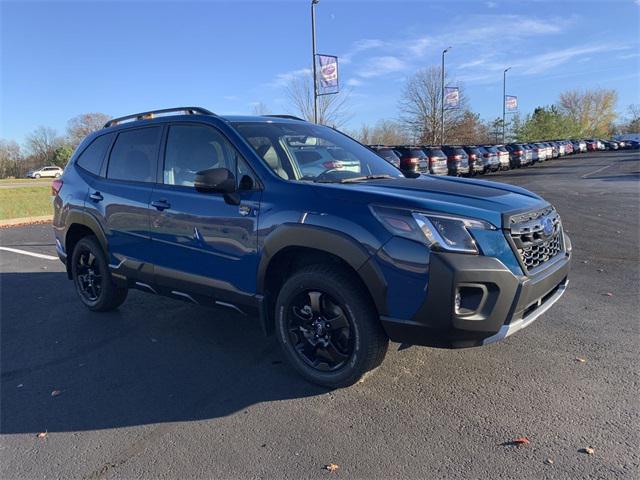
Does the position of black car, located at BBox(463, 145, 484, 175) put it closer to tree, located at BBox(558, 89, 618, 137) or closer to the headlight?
the headlight

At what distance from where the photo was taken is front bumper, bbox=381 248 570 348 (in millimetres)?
2697

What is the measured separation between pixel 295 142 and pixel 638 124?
128 meters

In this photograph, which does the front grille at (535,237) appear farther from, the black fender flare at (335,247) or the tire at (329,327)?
the tire at (329,327)

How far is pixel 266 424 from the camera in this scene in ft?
9.82

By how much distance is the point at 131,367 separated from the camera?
3850 mm

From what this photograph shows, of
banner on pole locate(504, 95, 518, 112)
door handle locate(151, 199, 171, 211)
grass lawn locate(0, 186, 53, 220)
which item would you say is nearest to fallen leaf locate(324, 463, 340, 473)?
door handle locate(151, 199, 171, 211)

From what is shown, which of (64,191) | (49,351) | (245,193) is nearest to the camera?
(245,193)

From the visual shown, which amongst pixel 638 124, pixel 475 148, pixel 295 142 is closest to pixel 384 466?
pixel 295 142

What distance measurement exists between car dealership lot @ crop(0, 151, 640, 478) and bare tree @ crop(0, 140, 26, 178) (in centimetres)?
8843

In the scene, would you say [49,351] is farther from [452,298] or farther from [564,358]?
[564,358]

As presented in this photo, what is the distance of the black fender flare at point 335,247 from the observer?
2912mm

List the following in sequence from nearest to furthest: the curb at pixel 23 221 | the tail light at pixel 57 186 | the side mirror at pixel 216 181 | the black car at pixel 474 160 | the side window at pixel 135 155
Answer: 1. the side mirror at pixel 216 181
2. the side window at pixel 135 155
3. the tail light at pixel 57 186
4. the curb at pixel 23 221
5. the black car at pixel 474 160

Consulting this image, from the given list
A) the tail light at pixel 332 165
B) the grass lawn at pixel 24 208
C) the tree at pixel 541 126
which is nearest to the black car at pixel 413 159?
the grass lawn at pixel 24 208

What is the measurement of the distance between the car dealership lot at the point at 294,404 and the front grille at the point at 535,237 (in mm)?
882
